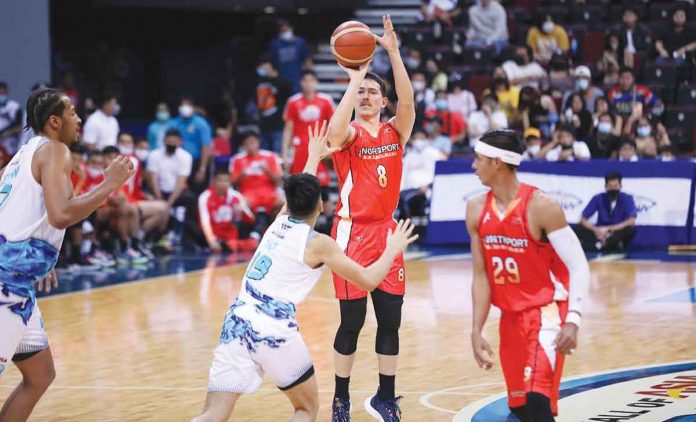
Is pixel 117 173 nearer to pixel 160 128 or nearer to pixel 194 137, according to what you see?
pixel 194 137

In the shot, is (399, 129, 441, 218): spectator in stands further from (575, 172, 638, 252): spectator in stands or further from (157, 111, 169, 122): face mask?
(157, 111, 169, 122): face mask

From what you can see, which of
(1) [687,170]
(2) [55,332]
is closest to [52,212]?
(2) [55,332]

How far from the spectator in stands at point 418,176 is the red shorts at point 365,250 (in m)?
10.5

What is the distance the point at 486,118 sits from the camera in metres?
19.5

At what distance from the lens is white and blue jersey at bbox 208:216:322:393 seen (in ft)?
20.6

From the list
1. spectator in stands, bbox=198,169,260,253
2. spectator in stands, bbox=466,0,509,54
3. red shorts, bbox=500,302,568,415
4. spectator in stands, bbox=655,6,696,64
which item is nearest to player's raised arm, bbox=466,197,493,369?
red shorts, bbox=500,302,568,415

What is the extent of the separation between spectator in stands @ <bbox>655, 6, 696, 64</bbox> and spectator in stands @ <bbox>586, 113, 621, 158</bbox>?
7.77 feet

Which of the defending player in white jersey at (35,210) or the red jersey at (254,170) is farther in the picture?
Answer: the red jersey at (254,170)

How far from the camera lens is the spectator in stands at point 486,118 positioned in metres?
19.3

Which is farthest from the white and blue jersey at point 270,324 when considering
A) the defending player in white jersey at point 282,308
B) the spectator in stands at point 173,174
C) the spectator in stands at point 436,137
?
the spectator in stands at point 436,137

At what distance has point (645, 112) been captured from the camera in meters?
18.9

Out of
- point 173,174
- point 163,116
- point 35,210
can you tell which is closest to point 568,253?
point 35,210

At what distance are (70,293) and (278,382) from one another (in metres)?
8.43

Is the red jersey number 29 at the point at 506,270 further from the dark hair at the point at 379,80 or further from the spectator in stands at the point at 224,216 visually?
the spectator in stands at the point at 224,216
